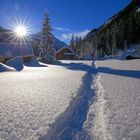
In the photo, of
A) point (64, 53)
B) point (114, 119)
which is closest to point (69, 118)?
point (114, 119)

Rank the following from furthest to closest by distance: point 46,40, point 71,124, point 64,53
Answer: point 64,53, point 46,40, point 71,124

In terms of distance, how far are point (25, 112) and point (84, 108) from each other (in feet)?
5.64

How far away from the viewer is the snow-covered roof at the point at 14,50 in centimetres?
4428

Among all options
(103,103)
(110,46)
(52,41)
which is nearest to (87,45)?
(110,46)

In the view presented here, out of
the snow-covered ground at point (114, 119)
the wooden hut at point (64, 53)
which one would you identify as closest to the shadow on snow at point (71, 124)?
the snow-covered ground at point (114, 119)

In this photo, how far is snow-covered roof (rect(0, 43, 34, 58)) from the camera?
145 feet

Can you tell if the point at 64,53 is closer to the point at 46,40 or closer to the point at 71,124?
the point at 46,40

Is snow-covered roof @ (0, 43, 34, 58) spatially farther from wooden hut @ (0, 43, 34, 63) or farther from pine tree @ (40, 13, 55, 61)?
pine tree @ (40, 13, 55, 61)

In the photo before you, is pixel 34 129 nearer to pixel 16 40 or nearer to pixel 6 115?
pixel 6 115

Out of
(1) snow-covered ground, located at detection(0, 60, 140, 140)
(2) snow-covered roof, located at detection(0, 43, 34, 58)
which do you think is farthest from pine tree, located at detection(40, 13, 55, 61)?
(1) snow-covered ground, located at detection(0, 60, 140, 140)

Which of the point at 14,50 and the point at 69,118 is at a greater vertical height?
the point at 14,50

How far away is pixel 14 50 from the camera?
152 ft

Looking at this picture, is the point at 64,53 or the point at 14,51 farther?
the point at 64,53

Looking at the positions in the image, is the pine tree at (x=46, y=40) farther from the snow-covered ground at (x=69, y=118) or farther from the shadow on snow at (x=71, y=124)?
→ the shadow on snow at (x=71, y=124)
